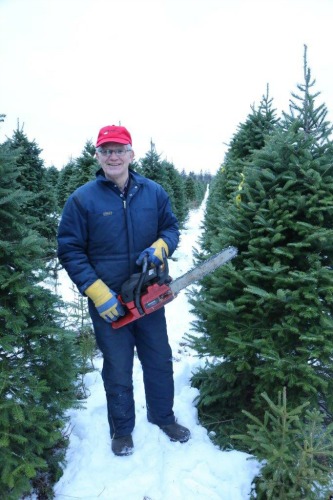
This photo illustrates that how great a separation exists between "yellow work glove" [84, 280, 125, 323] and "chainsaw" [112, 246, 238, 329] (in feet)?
0.31

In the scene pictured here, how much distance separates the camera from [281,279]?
8.77 ft

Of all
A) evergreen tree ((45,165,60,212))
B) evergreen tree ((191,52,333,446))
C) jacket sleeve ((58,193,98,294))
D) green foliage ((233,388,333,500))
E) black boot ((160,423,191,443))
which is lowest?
black boot ((160,423,191,443))

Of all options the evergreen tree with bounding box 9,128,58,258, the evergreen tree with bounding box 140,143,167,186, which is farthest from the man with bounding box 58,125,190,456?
the evergreen tree with bounding box 140,143,167,186

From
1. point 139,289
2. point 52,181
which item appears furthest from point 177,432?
point 52,181

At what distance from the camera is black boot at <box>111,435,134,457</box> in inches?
119

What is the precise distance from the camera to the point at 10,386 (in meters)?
2.33

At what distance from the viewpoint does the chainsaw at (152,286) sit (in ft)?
9.09

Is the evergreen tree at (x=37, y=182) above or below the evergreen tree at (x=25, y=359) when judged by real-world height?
above

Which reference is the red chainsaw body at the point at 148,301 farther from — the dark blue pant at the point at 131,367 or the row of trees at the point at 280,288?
the row of trees at the point at 280,288

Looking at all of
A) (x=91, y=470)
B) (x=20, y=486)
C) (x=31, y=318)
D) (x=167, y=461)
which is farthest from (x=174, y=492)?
(x=31, y=318)

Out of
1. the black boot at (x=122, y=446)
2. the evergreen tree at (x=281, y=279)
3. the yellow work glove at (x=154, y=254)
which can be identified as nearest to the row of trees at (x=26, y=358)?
the black boot at (x=122, y=446)

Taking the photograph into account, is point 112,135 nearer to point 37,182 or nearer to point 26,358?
point 26,358

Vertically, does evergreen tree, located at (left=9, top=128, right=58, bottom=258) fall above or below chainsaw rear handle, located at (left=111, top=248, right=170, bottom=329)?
above

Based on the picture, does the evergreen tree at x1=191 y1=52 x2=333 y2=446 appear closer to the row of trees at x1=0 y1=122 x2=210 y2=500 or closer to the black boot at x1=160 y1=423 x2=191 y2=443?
the black boot at x1=160 y1=423 x2=191 y2=443
